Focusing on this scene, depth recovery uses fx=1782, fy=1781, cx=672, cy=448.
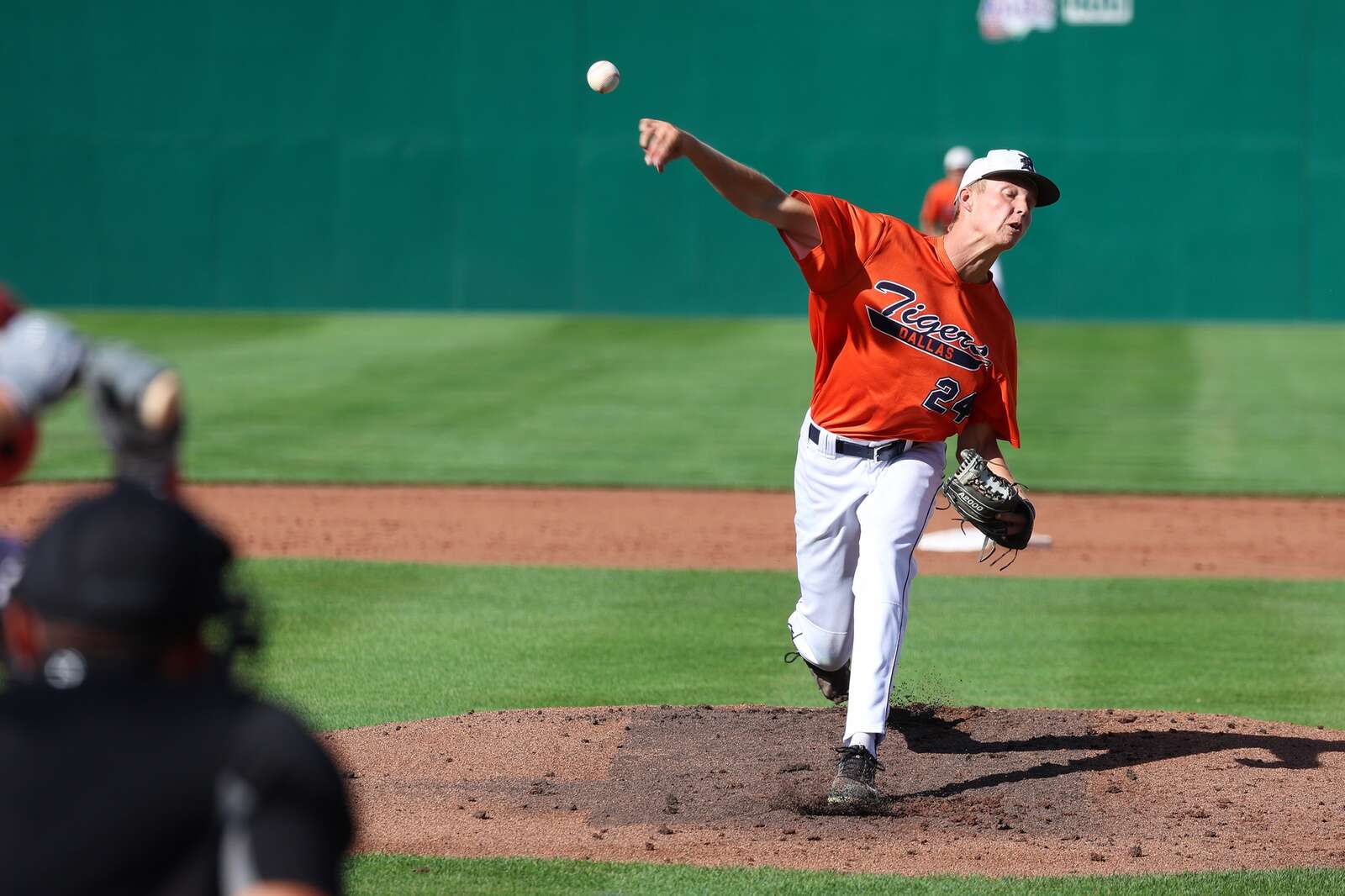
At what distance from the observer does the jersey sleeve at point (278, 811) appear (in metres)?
1.89

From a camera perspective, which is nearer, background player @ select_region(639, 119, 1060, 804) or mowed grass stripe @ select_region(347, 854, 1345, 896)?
mowed grass stripe @ select_region(347, 854, 1345, 896)

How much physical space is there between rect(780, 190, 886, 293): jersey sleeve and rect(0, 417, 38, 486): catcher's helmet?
2.97 metres

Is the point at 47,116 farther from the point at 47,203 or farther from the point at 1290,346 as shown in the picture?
the point at 1290,346

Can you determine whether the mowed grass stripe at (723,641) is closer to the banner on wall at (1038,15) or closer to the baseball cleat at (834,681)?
the baseball cleat at (834,681)

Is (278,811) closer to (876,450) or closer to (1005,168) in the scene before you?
(876,450)

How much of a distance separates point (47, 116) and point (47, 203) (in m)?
1.23

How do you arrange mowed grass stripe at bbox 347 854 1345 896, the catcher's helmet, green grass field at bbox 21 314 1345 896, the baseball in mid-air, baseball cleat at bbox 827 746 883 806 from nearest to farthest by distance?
the catcher's helmet → mowed grass stripe at bbox 347 854 1345 896 → baseball cleat at bbox 827 746 883 806 → the baseball in mid-air → green grass field at bbox 21 314 1345 896

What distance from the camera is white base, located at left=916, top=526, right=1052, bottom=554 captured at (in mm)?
10695

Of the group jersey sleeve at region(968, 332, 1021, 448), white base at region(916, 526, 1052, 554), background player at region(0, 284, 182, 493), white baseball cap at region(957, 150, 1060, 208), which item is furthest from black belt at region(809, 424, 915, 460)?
white base at region(916, 526, 1052, 554)

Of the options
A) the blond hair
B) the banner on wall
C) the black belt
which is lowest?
the black belt

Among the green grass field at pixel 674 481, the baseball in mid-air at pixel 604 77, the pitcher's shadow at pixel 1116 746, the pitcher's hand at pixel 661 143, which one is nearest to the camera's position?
the pitcher's hand at pixel 661 143

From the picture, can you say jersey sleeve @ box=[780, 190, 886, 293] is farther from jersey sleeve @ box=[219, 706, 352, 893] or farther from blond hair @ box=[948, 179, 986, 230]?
jersey sleeve @ box=[219, 706, 352, 893]

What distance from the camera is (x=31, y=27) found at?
2552 cm

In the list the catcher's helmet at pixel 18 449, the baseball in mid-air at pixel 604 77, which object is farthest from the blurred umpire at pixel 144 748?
the baseball in mid-air at pixel 604 77
